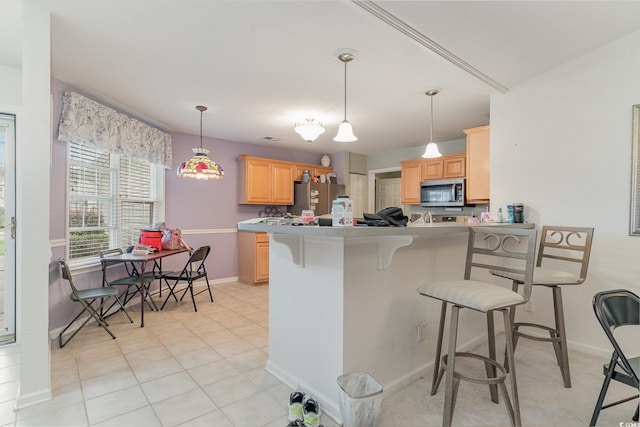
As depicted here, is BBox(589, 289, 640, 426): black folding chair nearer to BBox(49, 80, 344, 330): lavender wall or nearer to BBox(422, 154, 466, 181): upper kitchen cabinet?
BBox(422, 154, 466, 181): upper kitchen cabinet

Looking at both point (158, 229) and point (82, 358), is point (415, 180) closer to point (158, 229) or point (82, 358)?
point (158, 229)

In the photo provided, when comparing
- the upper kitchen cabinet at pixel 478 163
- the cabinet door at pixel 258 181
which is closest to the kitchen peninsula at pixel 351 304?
the upper kitchen cabinet at pixel 478 163

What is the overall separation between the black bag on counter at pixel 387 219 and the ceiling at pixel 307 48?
128 cm

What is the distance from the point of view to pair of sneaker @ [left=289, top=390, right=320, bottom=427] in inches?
66.8

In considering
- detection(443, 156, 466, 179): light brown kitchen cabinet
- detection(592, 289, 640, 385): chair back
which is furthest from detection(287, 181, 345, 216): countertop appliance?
detection(592, 289, 640, 385): chair back

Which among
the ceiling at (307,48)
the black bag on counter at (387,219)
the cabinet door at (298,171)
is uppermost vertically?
the ceiling at (307,48)

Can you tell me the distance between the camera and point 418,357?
225 cm

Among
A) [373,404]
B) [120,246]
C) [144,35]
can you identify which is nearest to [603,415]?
[373,404]

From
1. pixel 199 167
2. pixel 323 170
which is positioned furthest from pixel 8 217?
pixel 323 170

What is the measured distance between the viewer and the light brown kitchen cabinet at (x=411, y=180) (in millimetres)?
5324

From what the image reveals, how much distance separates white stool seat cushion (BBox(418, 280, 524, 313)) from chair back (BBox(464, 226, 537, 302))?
15cm

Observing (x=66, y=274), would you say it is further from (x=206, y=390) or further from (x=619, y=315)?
(x=619, y=315)

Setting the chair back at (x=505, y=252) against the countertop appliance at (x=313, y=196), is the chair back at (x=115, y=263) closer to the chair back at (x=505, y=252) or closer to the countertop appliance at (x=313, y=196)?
the countertop appliance at (x=313, y=196)

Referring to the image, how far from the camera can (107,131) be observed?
339 centimetres
